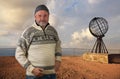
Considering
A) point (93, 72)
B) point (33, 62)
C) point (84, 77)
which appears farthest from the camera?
point (93, 72)

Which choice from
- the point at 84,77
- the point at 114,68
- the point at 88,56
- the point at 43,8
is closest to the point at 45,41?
the point at 43,8

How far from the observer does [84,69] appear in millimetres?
14227

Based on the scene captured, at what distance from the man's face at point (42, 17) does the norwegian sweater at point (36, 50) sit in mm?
71

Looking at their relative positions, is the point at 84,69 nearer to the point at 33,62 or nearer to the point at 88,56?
the point at 88,56

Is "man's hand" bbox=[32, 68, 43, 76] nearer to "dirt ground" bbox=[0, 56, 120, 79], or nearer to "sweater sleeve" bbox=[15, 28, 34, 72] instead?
"sweater sleeve" bbox=[15, 28, 34, 72]

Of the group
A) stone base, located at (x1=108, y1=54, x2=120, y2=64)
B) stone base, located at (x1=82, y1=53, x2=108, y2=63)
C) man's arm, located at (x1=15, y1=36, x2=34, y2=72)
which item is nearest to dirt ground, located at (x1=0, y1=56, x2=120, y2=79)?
stone base, located at (x1=82, y1=53, x2=108, y2=63)

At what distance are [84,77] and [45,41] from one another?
371 inches

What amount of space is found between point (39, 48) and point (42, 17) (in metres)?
0.43

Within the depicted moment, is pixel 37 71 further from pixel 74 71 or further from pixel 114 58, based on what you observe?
pixel 114 58

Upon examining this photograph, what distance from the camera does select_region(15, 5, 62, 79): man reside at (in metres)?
A: 3.70

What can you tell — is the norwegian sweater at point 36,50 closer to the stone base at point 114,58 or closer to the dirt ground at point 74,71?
the dirt ground at point 74,71

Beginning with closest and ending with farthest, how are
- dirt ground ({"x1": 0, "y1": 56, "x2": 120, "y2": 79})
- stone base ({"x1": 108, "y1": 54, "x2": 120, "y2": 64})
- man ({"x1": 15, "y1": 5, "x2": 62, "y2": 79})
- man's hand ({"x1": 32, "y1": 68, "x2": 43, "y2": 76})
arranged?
man's hand ({"x1": 32, "y1": 68, "x2": 43, "y2": 76}) < man ({"x1": 15, "y1": 5, "x2": 62, "y2": 79}) < dirt ground ({"x1": 0, "y1": 56, "x2": 120, "y2": 79}) < stone base ({"x1": 108, "y1": 54, "x2": 120, "y2": 64})

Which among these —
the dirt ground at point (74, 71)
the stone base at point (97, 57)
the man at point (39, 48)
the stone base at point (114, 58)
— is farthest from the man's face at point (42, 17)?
the stone base at point (114, 58)

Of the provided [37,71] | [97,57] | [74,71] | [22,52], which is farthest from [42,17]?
[97,57]
